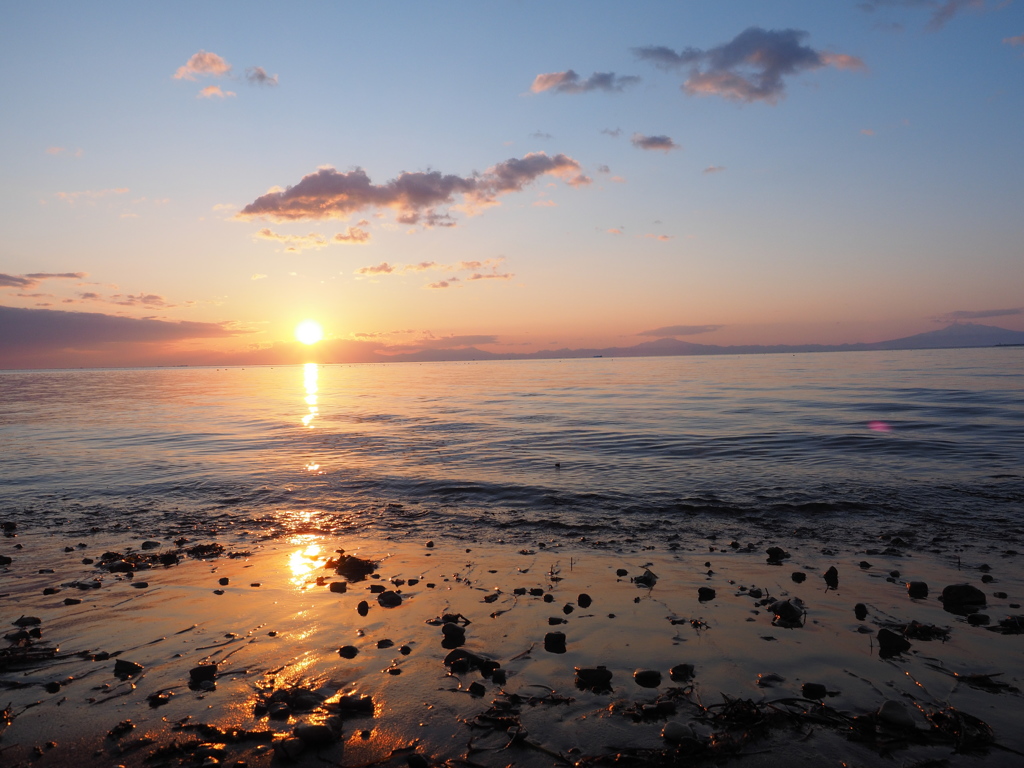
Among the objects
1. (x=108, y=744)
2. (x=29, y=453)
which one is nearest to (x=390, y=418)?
(x=29, y=453)

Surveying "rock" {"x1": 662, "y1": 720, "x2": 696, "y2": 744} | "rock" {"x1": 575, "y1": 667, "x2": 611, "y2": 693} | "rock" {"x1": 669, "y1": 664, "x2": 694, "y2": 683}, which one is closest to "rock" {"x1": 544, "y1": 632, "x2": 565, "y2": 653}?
"rock" {"x1": 575, "y1": 667, "x2": 611, "y2": 693}

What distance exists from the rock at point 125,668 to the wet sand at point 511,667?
0.08ft

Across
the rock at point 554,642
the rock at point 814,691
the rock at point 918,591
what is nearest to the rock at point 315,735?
the rock at point 554,642

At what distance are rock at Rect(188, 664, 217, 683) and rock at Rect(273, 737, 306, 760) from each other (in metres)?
1.91

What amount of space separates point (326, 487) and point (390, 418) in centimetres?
2460

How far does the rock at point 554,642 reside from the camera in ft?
24.4

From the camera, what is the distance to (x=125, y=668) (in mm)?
6895

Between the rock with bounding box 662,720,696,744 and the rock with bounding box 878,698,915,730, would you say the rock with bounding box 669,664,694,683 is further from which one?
the rock with bounding box 878,698,915,730

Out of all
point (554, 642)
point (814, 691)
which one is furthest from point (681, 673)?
point (554, 642)

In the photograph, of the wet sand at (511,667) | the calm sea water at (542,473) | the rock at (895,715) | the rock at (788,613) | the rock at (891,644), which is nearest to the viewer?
the wet sand at (511,667)

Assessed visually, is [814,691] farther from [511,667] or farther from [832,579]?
[832,579]

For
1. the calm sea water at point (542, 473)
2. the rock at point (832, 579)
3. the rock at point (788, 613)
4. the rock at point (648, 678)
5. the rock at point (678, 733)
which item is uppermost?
the rock at point (678, 733)

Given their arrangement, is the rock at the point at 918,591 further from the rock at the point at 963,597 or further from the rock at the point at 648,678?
the rock at the point at 648,678

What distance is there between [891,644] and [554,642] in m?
4.49
